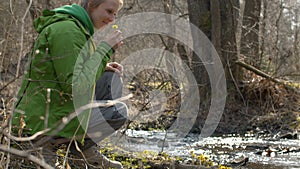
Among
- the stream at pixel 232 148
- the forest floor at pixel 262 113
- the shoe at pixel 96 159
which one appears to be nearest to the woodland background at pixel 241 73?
the forest floor at pixel 262 113

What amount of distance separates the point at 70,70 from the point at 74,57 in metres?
0.10

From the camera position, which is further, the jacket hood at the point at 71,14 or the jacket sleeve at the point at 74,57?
the jacket hood at the point at 71,14

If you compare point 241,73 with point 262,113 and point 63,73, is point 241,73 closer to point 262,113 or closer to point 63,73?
point 262,113

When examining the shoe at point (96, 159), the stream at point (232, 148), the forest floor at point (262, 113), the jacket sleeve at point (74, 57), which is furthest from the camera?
the forest floor at point (262, 113)

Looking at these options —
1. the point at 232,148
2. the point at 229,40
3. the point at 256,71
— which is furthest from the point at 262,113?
the point at 232,148

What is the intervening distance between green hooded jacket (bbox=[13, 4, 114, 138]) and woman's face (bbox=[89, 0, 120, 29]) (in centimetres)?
18

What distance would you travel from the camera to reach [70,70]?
144 inches

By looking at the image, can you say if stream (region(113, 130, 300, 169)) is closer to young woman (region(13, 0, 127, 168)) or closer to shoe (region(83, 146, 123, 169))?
shoe (region(83, 146, 123, 169))

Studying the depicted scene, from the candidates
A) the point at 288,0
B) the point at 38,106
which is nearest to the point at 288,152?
the point at 38,106

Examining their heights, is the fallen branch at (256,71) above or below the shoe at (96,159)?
above

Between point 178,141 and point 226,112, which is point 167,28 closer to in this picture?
point 226,112

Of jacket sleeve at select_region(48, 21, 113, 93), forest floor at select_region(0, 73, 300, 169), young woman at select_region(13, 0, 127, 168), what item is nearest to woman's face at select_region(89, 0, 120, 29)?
young woman at select_region(13, 0, 127, 168)

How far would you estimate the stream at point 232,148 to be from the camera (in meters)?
6.34

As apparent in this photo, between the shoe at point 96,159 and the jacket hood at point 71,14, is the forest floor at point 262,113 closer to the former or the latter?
the shoe at point 96,159
